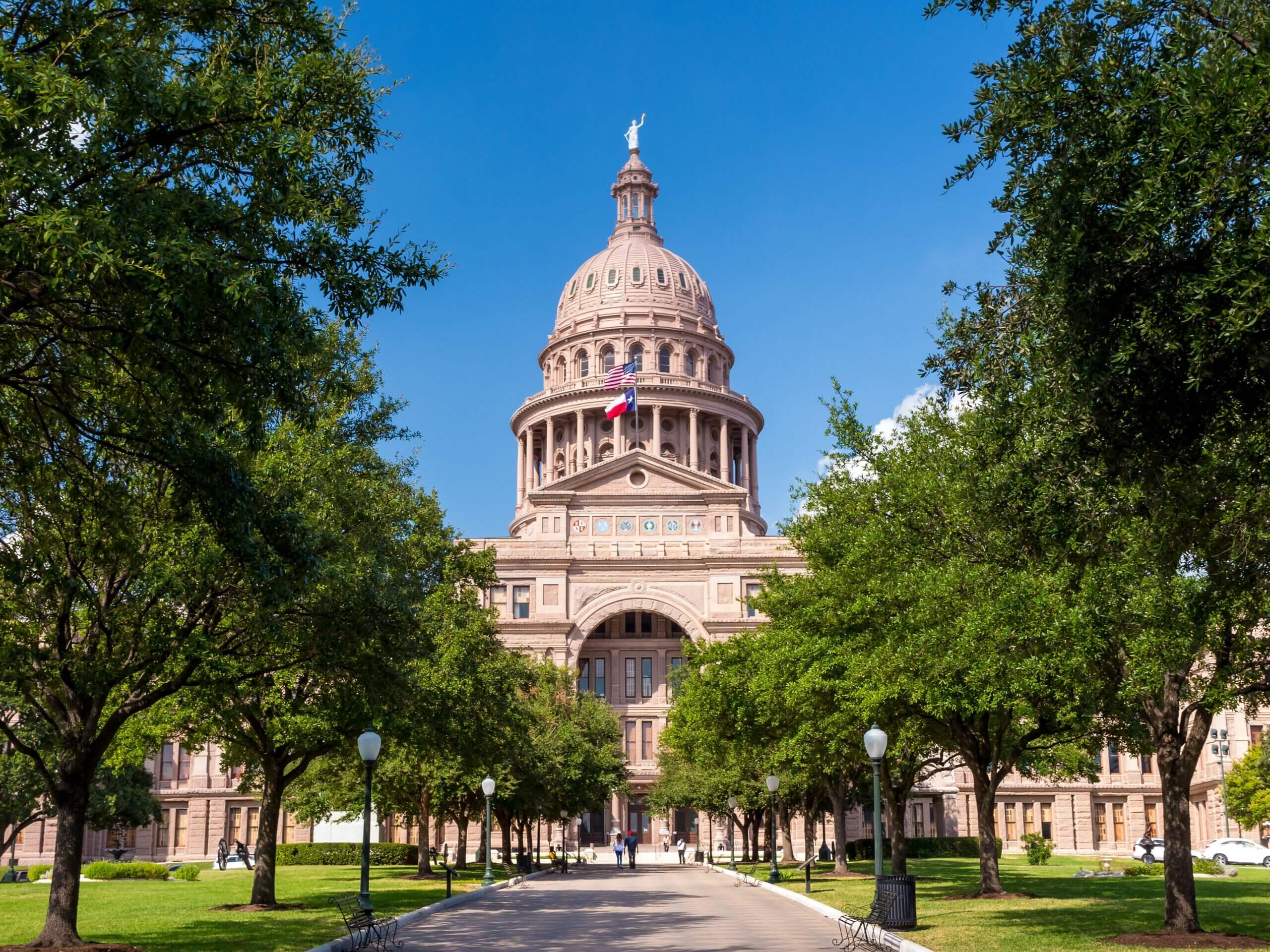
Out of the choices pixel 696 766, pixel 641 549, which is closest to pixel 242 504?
pixel 696 766

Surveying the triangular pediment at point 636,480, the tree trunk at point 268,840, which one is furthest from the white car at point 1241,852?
the tree trunk at point 268,840

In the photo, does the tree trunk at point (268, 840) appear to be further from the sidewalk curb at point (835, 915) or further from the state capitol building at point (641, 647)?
the state capitol building at point (641, 647)

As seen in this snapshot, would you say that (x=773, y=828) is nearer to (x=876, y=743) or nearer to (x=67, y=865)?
(x=876, y=743)

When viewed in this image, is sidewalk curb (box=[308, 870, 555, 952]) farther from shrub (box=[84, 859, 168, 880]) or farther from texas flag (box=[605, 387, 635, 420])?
texas flag (box=[605, 387, 635, 420])

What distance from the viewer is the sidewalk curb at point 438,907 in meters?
19.9

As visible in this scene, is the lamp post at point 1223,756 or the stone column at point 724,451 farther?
the stone column at point 724,451

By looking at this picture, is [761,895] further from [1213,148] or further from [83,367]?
[1213,148]

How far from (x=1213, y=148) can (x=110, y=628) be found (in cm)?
1795

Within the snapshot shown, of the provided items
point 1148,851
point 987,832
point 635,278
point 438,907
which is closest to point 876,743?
point 987,832

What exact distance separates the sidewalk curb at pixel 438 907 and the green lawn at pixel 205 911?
0.56 metres

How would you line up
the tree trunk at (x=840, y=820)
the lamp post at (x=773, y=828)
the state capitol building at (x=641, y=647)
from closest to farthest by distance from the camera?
the lamp post at (x=773, y=828)
the tree trunk at (x=840, y=820)
the state capitol building at (x=641, y=647)

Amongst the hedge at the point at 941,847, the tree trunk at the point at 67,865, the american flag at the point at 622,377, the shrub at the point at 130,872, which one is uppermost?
the american flag at the point at 622,377

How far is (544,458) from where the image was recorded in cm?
12288

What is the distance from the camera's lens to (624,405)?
111375mm
